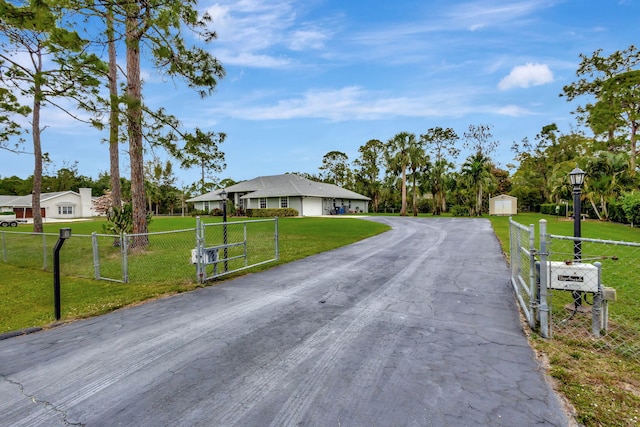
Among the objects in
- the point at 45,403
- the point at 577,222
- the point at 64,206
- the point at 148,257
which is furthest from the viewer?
the point at 64,206

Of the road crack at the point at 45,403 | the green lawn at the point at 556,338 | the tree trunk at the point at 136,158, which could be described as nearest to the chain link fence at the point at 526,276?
the green lawn at the point at 556,338

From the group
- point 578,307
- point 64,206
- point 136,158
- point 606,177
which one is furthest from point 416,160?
point 64,206

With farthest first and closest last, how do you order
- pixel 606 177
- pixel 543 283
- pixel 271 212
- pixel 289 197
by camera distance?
pixel 289 197 → pixel 271 212 → pixel 606 177 → pixel 543 283

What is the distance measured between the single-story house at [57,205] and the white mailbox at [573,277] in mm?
58836

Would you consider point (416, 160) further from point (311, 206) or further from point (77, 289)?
point (77, 289)

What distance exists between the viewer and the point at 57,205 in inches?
1855

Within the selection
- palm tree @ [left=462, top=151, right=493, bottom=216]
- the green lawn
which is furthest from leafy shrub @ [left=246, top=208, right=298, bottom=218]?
the green lawn

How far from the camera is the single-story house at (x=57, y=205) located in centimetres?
4641

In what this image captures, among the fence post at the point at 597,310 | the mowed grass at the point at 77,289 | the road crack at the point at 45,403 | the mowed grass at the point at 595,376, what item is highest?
the fence post at the point at 597,310

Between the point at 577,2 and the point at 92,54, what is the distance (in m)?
15.9

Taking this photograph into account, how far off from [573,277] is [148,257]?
11.7 meters

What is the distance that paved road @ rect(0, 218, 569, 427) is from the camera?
262 centimetres

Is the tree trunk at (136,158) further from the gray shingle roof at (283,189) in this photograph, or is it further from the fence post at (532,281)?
the gray shingle roof at (283,189)

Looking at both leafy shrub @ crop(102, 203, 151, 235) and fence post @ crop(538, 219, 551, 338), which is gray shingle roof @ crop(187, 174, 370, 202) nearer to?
leafy shrub @ crop(102, 203, 151, 235)
